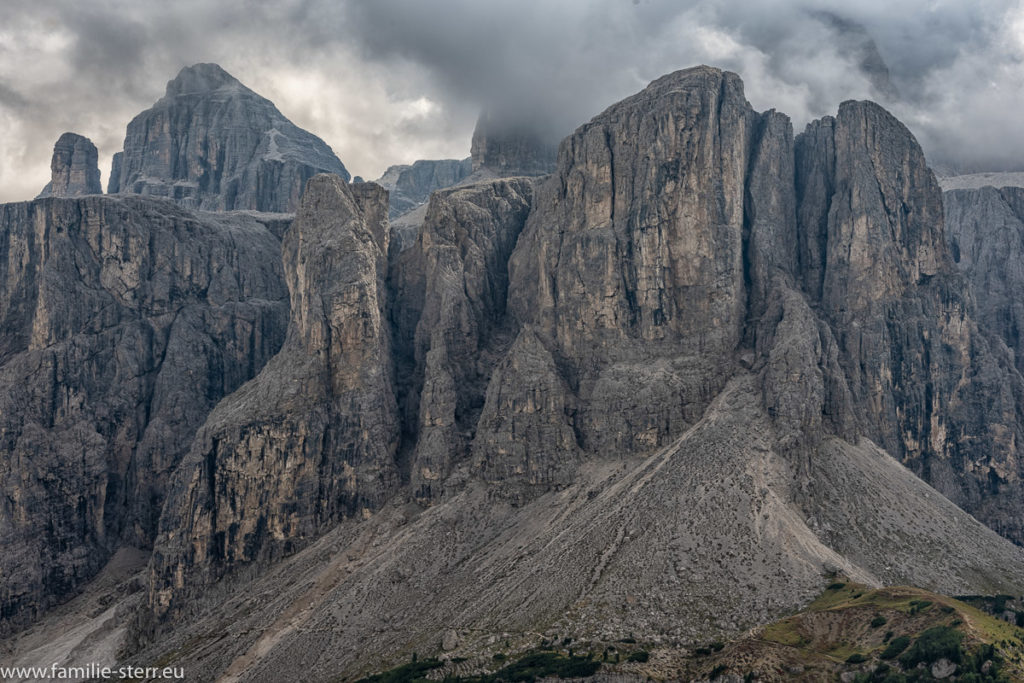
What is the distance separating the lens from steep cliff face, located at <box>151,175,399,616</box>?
15050cm

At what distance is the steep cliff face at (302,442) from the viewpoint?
150500 millimetres

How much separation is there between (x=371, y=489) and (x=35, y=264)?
11558 cm

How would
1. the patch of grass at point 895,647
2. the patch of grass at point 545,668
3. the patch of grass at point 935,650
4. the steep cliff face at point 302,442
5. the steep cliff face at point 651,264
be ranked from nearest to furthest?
the patch of grass at point 935,650, the patch of grass at point 895,647, the patch of grass at point 545,668, the steep cliff face at point 651,264, the steep cliff face at point 302,442

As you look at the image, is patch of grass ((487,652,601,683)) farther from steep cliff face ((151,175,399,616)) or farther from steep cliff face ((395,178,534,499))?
steep cliff face ((151,175,399,616))

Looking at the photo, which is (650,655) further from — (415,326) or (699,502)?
(415,326)

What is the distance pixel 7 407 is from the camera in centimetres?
17875

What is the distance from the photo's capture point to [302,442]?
158m

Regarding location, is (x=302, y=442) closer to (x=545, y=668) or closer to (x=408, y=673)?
(x=408, y=673)

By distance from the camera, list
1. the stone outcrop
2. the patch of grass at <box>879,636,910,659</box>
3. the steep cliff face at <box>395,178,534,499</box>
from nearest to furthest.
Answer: the patch of grass at <box>879,636,910,659</box>, the stone outcrop, the steep cliff face at <box>395,178,534,499</box>

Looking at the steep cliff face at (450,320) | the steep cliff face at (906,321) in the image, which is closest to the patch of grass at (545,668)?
the steep cliff face at (450,320)

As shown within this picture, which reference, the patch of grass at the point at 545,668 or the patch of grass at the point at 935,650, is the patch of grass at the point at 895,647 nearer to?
the patch of grass at the point at 935,650

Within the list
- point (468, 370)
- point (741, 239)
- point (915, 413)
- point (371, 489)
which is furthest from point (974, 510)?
point (371, 489)

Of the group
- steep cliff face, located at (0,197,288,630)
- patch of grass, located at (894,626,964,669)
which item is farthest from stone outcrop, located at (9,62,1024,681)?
steep cliff face, located at (0,197,288,630)

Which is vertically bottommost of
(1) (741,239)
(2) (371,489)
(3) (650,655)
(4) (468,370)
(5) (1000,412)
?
(3) (650,655)
